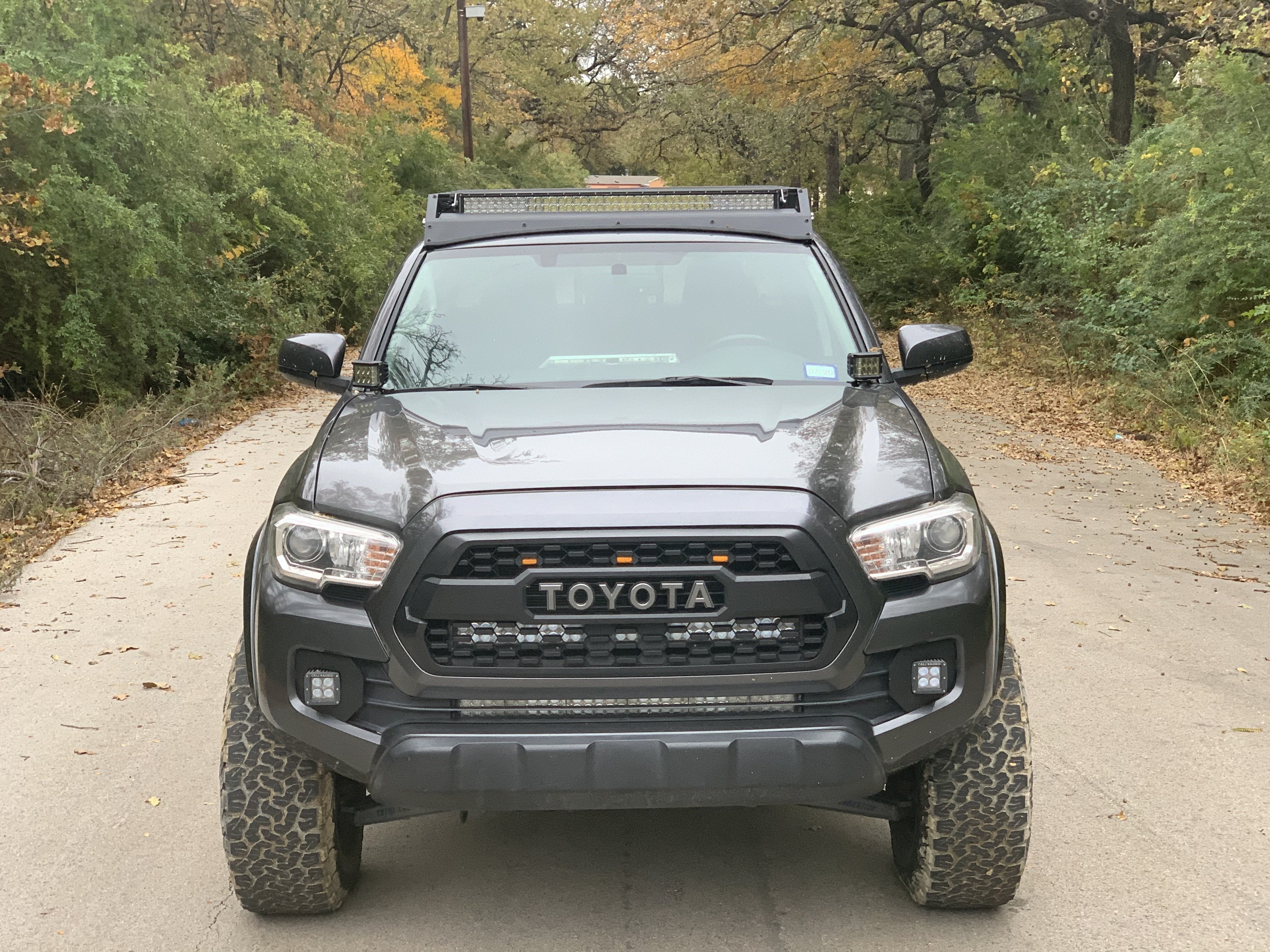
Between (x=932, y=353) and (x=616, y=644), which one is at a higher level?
(x=932, y=353)

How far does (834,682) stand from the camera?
306 centimetres

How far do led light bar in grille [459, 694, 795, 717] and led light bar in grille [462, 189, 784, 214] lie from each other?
253cm

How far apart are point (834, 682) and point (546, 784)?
69cm

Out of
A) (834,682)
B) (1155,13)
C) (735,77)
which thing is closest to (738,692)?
(834,682)

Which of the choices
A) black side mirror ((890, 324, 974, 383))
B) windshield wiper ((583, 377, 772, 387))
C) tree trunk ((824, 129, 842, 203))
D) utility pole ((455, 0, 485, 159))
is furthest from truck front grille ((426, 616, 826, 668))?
utility pole ((455, 0, 485, 159))

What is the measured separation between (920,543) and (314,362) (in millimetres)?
2198

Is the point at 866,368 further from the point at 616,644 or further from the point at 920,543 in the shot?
→ the point at 616,644

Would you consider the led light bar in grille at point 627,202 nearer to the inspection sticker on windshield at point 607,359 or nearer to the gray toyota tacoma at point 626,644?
the inspection sticker on windshield at point 607,359

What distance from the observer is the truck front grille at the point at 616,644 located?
3057 millimetres

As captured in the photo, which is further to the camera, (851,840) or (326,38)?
(326,38)

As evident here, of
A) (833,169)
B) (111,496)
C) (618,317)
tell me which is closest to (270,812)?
(618,317)

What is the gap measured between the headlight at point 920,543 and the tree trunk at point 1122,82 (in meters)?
18.4

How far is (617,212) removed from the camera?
505 centimetres

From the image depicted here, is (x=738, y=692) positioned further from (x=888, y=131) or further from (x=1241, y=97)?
(x=888, y=131)
